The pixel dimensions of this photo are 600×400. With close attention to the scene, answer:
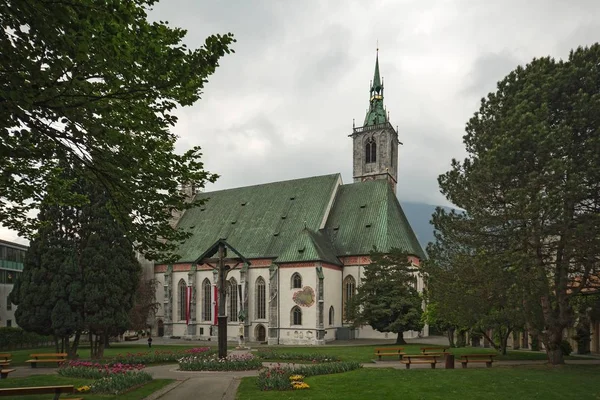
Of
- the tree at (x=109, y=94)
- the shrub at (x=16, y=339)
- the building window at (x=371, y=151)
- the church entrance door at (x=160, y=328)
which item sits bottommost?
the church entrance door at (x=160, y=328)

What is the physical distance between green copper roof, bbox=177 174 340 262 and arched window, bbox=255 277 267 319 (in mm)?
3111

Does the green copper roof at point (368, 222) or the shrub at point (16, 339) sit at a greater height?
the green copper roof at point (368, 222)

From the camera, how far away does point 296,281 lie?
44.9m

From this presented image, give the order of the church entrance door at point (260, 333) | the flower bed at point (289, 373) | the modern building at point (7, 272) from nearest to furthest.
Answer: the flower bed at point (289, 373), the modern building at point (7, 272), the church entrance door at point (260, 333)

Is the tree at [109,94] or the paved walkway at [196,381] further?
the paved walkway at [196,381]

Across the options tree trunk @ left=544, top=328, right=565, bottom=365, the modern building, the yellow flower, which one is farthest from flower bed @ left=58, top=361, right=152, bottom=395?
the modern building

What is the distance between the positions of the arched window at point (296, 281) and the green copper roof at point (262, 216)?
13.3ft

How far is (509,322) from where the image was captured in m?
25.5

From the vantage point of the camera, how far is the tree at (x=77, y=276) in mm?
26422

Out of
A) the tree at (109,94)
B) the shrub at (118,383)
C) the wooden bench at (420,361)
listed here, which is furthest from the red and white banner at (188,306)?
the tree at (109,94)

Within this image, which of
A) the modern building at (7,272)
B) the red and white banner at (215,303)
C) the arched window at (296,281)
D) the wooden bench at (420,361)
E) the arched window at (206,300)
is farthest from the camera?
the arched window at (206,300)

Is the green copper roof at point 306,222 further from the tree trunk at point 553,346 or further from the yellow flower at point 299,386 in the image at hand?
the yellow flower at point 299,386

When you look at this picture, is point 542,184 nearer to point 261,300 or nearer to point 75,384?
point 75,384

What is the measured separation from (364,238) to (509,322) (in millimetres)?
22755
